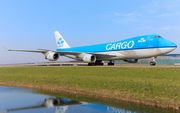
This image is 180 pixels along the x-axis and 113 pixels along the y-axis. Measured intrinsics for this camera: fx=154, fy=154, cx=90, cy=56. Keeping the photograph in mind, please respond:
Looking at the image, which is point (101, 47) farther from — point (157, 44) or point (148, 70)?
point (148, 70)

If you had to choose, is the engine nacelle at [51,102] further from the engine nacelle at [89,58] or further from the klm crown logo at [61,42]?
the klm crown logo at [61,42]

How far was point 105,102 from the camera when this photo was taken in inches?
579

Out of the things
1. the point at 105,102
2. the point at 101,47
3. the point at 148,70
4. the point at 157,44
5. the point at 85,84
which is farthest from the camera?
the point at 101,47

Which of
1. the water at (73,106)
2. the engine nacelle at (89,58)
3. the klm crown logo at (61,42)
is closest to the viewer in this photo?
the water at (73,106)

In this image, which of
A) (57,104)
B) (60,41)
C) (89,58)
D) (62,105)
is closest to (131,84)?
(62,105)

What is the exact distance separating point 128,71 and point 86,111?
484 inches

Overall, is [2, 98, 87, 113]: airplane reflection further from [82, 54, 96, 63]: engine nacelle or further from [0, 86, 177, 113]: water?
[82, 54, 96, 63]: engine nacelle

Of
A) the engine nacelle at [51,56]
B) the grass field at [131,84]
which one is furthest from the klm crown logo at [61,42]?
the grass field at [131,84]

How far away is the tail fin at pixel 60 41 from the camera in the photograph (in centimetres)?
4753

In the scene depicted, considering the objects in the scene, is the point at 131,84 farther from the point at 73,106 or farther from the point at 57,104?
the point at 57,104

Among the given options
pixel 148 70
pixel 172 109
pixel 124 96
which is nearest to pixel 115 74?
pixel 148 70

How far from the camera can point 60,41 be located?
48406 mm

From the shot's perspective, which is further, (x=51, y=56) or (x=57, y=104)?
(x=51, y=56)

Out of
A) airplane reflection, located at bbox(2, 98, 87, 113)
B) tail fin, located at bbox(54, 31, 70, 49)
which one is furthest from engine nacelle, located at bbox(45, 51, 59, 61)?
airplane reflection, located at bbox(2, 98, 87, 113)
